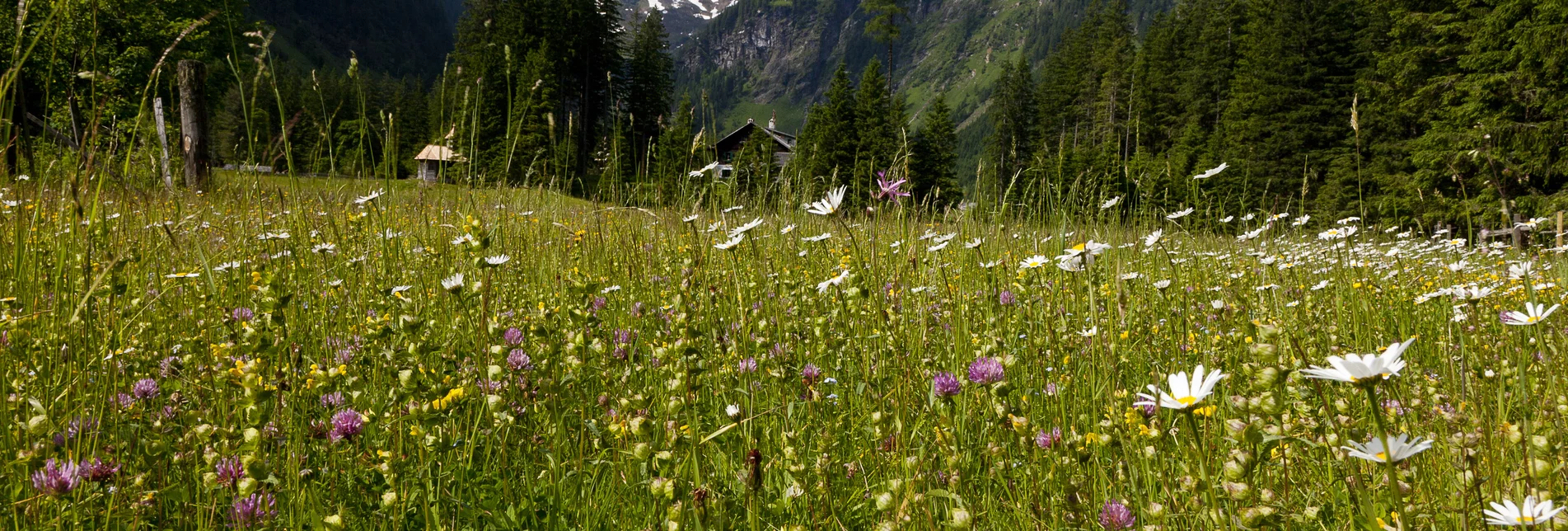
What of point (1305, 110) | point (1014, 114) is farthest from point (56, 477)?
point (1014, 114)

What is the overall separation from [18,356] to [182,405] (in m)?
0.31

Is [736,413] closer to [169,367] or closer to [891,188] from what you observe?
[891,188]

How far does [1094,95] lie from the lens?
39844mm

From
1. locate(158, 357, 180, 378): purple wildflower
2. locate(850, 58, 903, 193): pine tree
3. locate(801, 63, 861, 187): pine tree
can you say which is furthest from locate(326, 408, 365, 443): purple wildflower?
locate(850, 58, 903, 193): pine tree

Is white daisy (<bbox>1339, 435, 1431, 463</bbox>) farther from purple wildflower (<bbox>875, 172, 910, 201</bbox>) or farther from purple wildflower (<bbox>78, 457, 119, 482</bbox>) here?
purple wildflower (<bbox>78, 457, 119, 482</bbox>)

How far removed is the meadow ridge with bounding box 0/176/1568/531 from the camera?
3.39ft

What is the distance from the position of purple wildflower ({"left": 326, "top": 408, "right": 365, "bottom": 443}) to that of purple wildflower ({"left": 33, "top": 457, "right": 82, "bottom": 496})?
0.36 m

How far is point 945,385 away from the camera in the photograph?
1.48 m

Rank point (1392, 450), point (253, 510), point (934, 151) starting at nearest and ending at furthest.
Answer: point (1392, 450), point (253, 510), point (934, 151)

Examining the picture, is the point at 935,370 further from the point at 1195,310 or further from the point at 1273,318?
the point at 1195,310

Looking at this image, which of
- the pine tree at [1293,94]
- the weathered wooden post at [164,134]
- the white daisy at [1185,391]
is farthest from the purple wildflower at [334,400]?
the pine tree at [1293,94]

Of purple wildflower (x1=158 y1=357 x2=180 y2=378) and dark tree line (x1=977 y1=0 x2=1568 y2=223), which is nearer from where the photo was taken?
purple wildflower (x1=158 y1=357 x2=180 y2=378)

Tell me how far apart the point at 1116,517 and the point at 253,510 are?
1.28 metres

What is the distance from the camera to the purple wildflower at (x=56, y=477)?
94 cm
